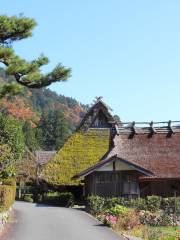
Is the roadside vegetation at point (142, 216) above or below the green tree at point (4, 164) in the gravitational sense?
below

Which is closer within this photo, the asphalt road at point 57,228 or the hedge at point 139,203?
the asphalt road at point 57,228

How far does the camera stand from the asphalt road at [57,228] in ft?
65.1

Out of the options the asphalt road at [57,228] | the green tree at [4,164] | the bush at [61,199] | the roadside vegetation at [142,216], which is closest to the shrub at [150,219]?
the roadside vegetation at [142,216]

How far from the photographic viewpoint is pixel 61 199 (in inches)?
1502

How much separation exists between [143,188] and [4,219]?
1369 cm

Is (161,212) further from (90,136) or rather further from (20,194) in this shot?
(20,194)

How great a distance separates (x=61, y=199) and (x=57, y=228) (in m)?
15.7

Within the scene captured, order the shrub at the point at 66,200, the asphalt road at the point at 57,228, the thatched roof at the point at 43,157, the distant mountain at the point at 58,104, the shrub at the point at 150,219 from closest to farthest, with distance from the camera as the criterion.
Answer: the asphalt road at the point at 57,228 < the shrub at the point at 150,219 < the shrub at the point at 66,200 < the thatched roof at the point at 43,157 < the distant mountain at the point at 58,104

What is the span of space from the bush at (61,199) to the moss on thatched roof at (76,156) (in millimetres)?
1461

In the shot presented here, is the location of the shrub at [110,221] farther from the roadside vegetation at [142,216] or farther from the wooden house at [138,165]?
the wooden house at [138,165]

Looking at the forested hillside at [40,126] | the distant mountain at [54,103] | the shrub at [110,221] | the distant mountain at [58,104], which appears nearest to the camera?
the shrub at [110,221]

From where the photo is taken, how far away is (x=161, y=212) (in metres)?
27.0

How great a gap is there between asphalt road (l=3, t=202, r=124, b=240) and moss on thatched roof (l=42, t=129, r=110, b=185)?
1156cm

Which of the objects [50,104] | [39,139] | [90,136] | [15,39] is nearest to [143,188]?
[90,136]
